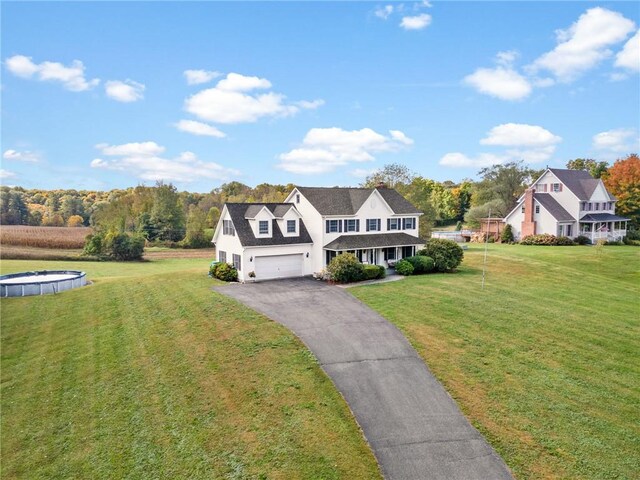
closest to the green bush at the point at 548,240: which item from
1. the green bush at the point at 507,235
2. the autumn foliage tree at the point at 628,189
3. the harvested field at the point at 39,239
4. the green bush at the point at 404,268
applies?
the green bush at the point at 507,235

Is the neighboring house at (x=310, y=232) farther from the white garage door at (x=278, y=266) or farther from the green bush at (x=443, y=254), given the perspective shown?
the green bush at (x=443, y=254)

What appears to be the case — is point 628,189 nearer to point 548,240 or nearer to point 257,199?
point 548,240

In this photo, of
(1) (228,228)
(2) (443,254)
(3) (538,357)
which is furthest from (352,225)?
(3) (538,357)

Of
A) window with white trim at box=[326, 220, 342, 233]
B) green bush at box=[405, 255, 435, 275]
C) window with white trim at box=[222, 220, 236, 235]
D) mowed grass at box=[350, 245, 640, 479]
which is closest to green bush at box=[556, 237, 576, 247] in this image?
mowed grass at box=[350, 245, 640, 479]

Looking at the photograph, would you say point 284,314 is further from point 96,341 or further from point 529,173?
point 529,173

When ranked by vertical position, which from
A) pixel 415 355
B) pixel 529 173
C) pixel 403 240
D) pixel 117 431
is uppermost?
pixel 529 173

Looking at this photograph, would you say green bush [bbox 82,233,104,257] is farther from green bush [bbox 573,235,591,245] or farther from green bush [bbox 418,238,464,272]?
green bush [bbox 573,235,591,245]

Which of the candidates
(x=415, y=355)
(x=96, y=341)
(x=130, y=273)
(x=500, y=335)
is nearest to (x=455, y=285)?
(x=500, y=335)
